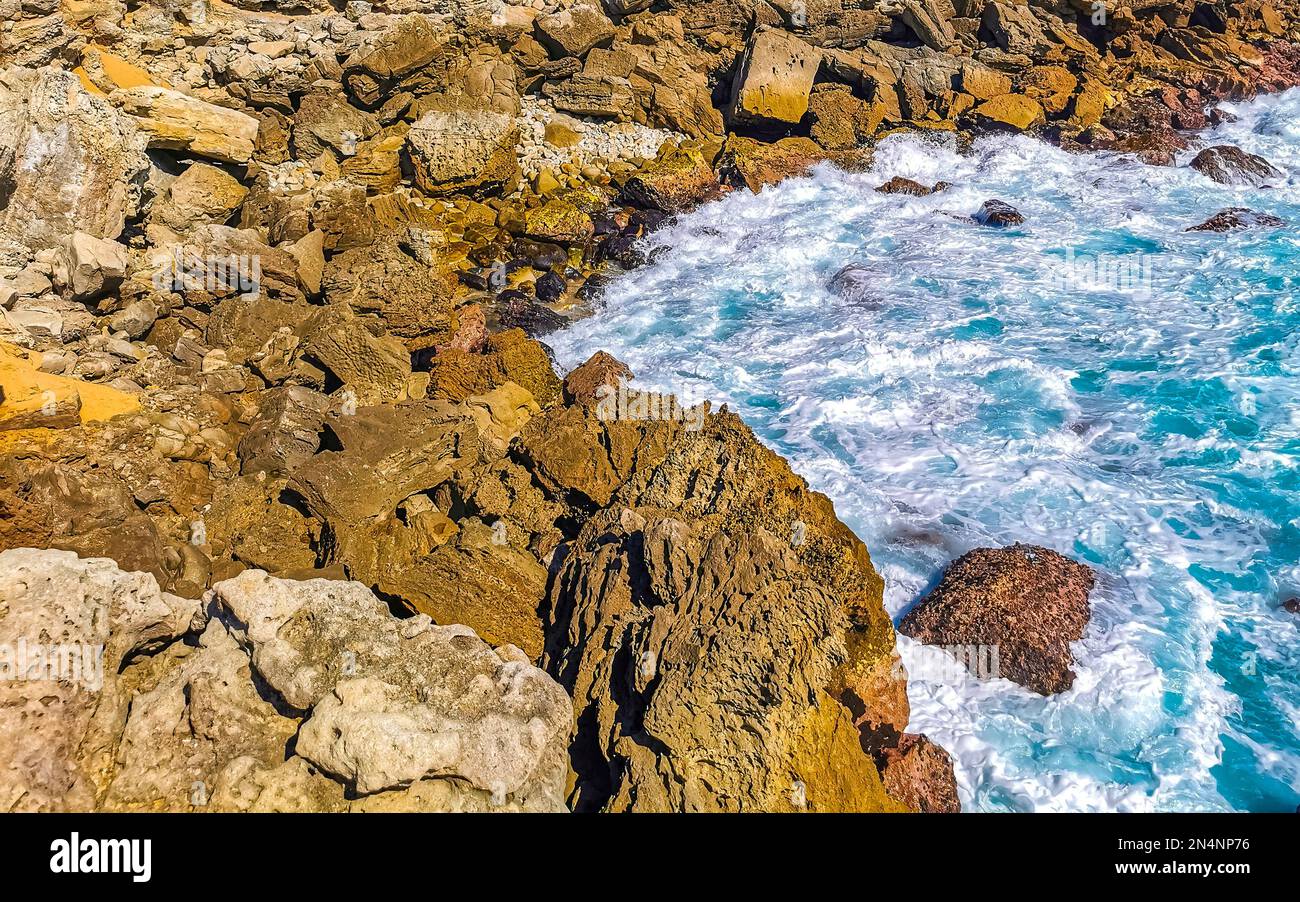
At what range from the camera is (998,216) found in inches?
746

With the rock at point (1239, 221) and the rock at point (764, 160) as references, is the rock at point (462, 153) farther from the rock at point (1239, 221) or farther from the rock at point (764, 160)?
the rock at point (1239, 221)

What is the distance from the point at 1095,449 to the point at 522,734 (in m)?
9.68

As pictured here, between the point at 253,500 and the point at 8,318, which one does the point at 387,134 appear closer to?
the point at 8,318

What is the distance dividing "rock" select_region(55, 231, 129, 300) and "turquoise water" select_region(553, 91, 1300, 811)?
7.08 m

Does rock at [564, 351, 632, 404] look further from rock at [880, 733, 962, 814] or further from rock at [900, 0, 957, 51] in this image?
rock at [900, 0, 957, 51]

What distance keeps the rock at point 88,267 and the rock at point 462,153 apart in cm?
744

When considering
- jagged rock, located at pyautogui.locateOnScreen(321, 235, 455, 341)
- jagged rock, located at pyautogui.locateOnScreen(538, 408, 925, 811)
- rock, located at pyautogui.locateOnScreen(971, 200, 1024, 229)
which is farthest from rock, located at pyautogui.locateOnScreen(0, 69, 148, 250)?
rock, located at pyautogui.locateOnScreen(971, 200, 1024, 229)

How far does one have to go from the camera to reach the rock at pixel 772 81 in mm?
21500

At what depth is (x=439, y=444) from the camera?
966 cm

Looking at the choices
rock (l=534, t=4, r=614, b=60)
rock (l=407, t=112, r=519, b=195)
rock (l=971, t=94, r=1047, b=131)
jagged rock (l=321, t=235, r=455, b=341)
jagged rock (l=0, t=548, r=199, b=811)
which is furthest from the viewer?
rock (l=971, t=94, r=1047, b=131)

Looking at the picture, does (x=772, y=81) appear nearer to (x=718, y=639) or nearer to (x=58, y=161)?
(x=58, y=161)

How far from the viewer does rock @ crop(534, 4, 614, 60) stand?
70.0 feet

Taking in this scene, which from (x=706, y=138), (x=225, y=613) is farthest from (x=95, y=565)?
(x=706, y=138)

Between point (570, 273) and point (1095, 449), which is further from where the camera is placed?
point (570, 273)
